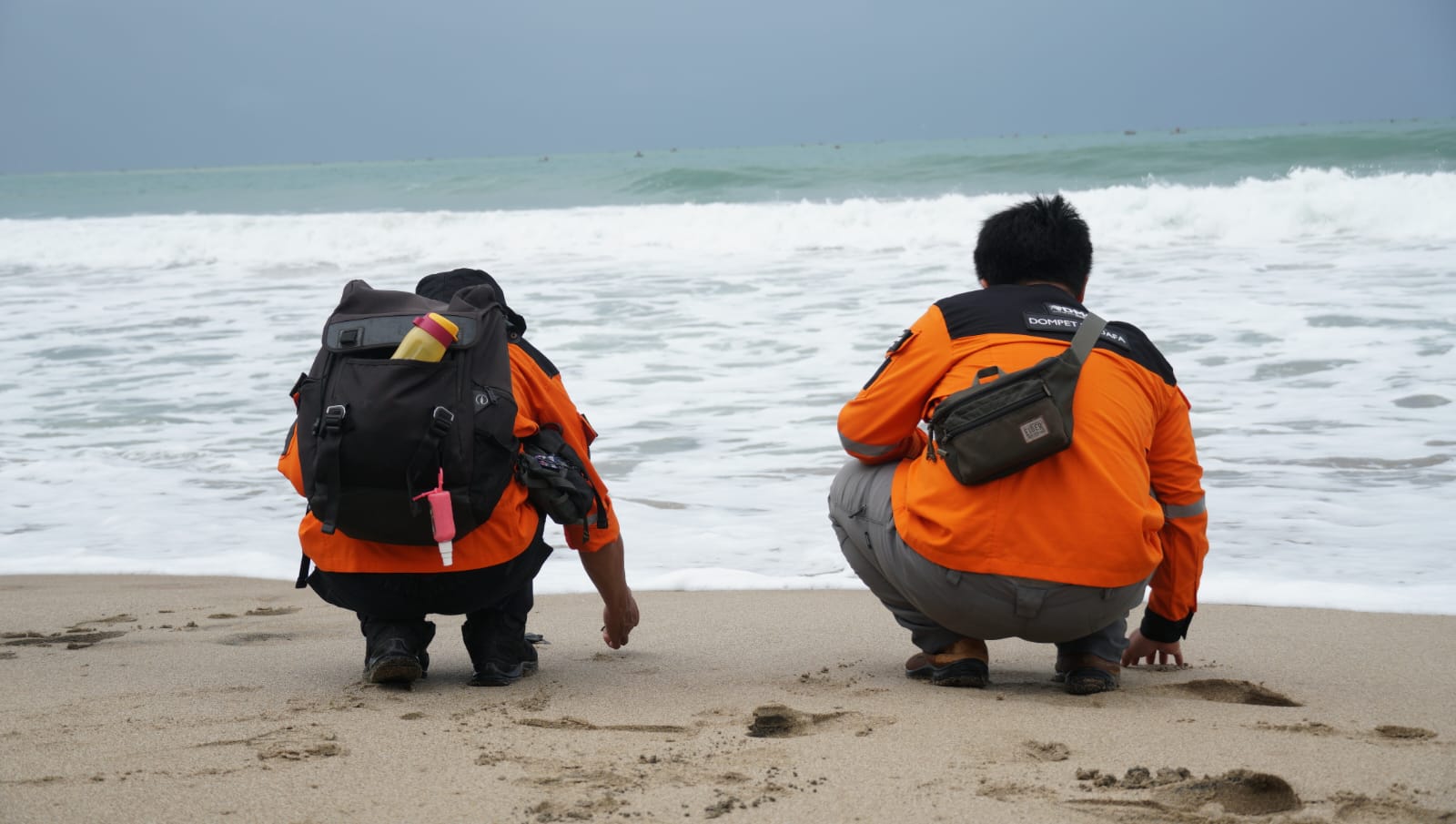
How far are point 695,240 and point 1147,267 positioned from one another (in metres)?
7.96

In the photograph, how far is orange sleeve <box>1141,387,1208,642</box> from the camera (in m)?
2.75

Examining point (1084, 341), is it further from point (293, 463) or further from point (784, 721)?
point (293, 463)

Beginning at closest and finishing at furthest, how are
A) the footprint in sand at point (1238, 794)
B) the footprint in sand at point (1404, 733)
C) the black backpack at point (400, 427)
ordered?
the footprint in sand at point (1238, 794), the footprint in sand at point (1404, 733), the black backpack at point (400, 427)

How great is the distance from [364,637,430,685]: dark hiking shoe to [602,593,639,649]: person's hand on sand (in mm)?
487

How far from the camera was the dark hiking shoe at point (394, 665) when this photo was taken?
2.87 meters

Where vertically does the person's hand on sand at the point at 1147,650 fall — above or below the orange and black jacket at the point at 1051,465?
below

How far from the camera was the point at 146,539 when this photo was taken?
5125 mm

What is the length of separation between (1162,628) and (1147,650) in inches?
4.4

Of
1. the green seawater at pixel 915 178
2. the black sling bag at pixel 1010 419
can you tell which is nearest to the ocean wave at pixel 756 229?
the green seawater at pixel 915 178

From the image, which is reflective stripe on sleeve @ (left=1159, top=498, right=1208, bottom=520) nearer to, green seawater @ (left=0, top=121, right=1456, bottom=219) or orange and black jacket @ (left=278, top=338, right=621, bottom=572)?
orange and black jacket @ (left=278, top=338, right=621, bottom=572)

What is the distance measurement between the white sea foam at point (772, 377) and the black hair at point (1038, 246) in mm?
1744

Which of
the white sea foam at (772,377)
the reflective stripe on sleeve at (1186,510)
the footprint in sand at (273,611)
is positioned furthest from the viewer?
the white sea foam at (772,377)

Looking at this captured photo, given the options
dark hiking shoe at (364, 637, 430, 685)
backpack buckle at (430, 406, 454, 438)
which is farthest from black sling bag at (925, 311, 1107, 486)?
dark hiking shoe at (364, 637, 430, 685)

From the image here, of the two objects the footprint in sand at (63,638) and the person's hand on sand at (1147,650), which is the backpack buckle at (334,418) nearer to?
the footprint in sand at (63,638)
